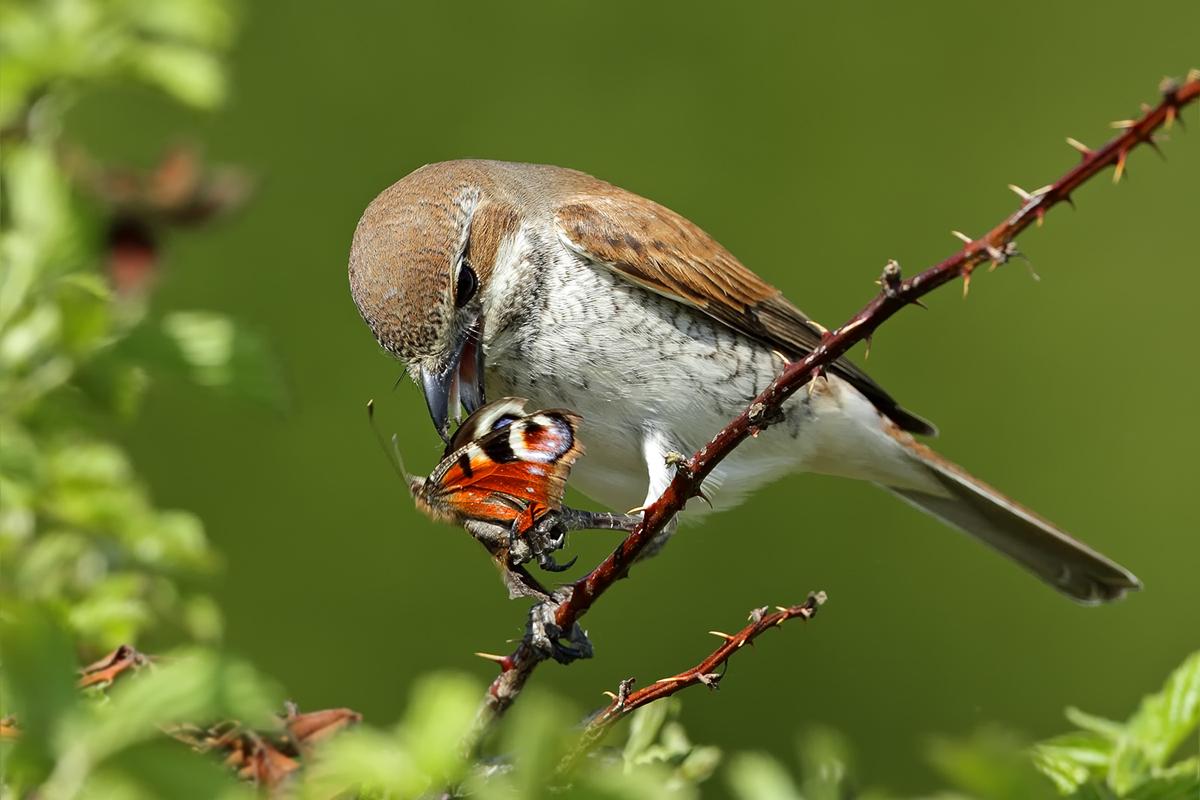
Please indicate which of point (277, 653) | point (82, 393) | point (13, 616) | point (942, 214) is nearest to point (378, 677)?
point (277, 653)

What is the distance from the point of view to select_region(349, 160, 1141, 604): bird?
98.1 inches

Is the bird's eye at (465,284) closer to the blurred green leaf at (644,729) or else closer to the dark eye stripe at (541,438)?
the dark eye stripe at (541,438)

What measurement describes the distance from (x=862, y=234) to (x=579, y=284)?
291cm

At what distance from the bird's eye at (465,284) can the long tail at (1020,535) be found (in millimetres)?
1330

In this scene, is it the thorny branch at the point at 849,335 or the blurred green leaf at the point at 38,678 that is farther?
the thorny branch at the point at 849,335

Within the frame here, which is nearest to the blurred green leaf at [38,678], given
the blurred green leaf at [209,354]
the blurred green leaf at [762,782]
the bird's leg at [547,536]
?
the blurred green leaf at [762,782]

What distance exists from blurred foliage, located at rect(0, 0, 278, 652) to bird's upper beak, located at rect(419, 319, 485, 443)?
577 millimetres

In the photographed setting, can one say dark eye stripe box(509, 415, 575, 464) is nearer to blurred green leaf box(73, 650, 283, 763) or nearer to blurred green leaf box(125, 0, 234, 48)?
blurred green leaf box(125, 0, 234, 48)

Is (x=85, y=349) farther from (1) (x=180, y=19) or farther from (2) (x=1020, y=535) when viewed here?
(2) (x=1020, y=535)

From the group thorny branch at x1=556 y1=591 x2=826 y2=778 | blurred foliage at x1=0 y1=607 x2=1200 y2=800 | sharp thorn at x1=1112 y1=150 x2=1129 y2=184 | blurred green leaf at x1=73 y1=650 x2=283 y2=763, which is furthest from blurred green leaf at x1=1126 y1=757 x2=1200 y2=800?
blurred green leaf at x1=73 y1=650 x2=283 y2=763

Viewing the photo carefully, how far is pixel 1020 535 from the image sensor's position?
11.3 feet

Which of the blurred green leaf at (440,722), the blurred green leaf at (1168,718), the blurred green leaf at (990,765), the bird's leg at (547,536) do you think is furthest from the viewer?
the bird's leg at (547,536)

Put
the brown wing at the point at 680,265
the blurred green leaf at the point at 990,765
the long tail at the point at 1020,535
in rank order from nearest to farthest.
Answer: the blurred green leaf at the point at 990,765 → the brown wing at the point at 680,265 → the long tail at the point at 1020,535

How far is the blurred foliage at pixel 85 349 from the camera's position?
1336mm
